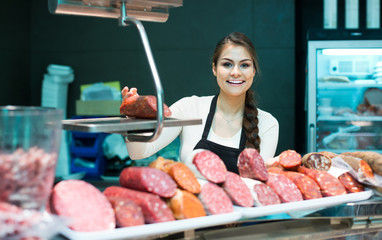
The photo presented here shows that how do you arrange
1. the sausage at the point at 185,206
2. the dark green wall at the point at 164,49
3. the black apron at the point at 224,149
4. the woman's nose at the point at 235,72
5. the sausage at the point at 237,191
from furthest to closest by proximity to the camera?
the dark green wall at the point at 164,49 < the black apron at the point at 224,149 < the woman's nose at the point at 235,72 < the sausage at the point at 237,191 < the sausage at the point at 185,206

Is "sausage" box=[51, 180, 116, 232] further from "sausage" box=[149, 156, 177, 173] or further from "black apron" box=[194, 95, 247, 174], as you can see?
"black apron" box=[194, 95, 247, 174]

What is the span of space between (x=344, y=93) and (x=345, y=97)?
4 cm

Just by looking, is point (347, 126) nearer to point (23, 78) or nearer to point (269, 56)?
point (269, 56)

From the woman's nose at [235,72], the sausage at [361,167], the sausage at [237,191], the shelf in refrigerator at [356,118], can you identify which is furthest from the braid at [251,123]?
the shelf in refrigerator at [356,118]

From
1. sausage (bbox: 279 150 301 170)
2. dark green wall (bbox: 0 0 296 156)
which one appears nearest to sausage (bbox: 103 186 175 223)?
sausage (bbox: 279 150 301 170)

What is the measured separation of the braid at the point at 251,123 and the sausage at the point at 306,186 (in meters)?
0.89

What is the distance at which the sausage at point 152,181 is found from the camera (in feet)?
4.25

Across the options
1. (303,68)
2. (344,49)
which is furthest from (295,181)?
(303,68)

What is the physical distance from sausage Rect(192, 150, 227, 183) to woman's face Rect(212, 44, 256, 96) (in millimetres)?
954

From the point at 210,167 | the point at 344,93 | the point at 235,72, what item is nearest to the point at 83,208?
the point at 210,167

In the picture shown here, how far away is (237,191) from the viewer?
1.43 meters

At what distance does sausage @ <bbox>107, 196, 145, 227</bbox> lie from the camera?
1.20 meters

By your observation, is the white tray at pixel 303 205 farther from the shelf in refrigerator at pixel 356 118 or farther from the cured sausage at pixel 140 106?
the shelf in refrigerator at pixel 356 118

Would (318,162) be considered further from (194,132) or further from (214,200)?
(194,132)
